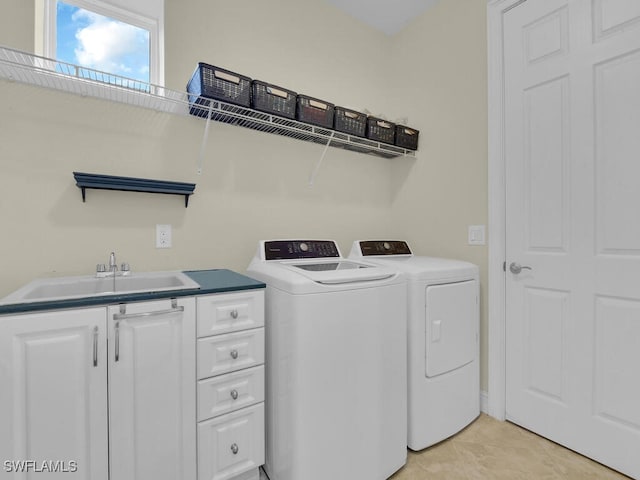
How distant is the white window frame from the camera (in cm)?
146

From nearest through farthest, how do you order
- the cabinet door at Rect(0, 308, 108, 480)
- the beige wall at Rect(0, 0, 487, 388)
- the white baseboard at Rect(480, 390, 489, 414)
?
the cabinet door at Rect(0, 308, 108, 480), the beige wall at Rect(0, 0, 487, 388), the white baseboard at Rect(480, 390, 489, 414)

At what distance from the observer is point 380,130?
220cm

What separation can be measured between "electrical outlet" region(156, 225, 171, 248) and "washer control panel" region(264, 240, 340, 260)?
0.54 m

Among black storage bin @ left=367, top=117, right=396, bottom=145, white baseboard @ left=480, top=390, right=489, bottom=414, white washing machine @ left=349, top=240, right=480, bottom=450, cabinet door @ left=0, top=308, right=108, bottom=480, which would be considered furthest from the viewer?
black storage bin @ left=367, top=117, right=396, bottom=145

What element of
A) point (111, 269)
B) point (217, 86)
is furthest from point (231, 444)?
point (217, 86)

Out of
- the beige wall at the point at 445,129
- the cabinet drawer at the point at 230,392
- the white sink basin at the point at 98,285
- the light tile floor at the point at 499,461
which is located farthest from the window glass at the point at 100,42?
the light tile floor at the point at 499,461

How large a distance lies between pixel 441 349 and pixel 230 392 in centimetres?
111

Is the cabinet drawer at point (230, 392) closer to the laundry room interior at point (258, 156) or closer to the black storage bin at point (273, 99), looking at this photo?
the laundry room interior at point (258, 156)

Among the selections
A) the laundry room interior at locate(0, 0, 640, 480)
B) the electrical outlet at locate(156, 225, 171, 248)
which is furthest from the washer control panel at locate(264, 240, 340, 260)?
the electrical outlet at locate(156, 225, 171, 248)

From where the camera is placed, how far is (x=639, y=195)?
4.68ft

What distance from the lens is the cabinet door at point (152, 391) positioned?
111cm

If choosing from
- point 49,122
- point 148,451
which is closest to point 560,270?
point 148,451

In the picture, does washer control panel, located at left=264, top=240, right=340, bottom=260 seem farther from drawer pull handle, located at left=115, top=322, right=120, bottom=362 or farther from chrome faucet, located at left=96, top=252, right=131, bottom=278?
drawer pull handle, located at left=115, top=322, right=120, bottom=362

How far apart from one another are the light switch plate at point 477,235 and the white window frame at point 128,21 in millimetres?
2095
